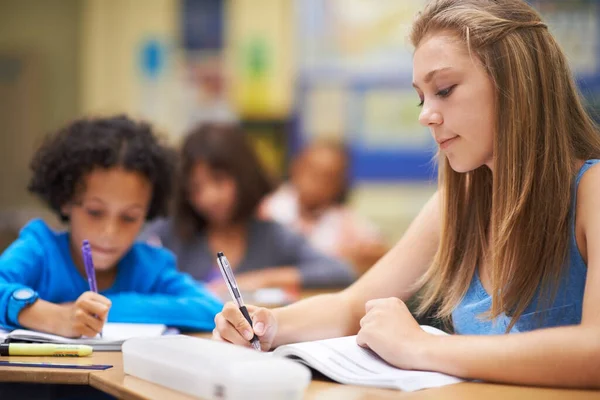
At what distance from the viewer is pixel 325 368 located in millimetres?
1021

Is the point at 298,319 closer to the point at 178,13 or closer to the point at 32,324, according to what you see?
the point at 32,324

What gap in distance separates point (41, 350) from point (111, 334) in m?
0.16

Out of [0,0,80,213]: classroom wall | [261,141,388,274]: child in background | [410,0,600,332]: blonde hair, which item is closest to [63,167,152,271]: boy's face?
[410,0,600,332]: blonde hair

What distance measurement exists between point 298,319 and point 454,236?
0.28 meters

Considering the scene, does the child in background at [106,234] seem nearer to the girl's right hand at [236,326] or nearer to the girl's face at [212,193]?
the girl's right hand at [236,326]

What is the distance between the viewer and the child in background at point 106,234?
1.48 meters

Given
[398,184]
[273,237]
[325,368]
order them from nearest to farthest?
[325,368]
[273,237]
[398,184]

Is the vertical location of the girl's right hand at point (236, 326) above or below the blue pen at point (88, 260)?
below

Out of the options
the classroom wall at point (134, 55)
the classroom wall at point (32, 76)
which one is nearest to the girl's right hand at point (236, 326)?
the classroom wall at point (134, 55)

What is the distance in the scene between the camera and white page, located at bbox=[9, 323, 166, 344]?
1.28 metres

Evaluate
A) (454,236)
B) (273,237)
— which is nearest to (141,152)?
(454,236)

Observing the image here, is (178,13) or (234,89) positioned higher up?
(178,13)

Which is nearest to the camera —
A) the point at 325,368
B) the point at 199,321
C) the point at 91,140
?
the point at 325,368

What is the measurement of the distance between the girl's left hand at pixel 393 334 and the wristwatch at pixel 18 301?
56 cm
